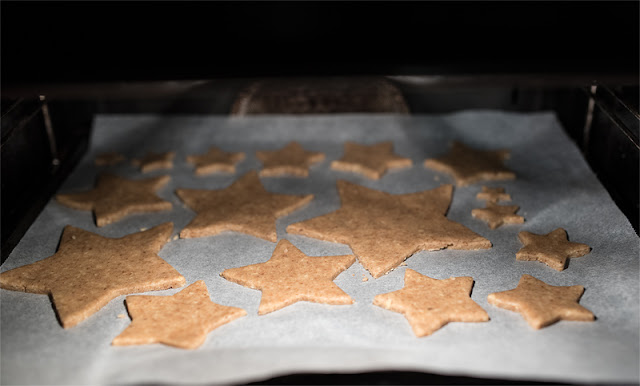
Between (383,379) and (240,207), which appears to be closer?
(383,379)

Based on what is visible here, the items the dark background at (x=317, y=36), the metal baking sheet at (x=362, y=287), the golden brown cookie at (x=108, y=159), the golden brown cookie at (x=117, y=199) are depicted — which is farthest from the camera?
the golden brown cookie at (x=108, y=159)

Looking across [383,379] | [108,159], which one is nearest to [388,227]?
[383,379]

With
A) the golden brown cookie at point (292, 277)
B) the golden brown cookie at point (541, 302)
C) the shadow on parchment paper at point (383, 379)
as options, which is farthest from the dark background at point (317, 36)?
the shadow on parchment paper at point (383, 379)

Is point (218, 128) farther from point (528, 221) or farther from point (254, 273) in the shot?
point (528, 221)

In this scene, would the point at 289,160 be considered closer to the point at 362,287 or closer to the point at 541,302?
the point at 362,287

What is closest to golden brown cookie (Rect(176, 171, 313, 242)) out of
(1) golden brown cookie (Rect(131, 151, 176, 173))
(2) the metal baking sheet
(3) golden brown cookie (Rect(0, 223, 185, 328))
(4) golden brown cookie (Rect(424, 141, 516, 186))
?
(2) the metal baking sheet

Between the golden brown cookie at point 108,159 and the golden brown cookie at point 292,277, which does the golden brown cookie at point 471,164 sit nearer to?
the golden brown cookie at point 292,277
